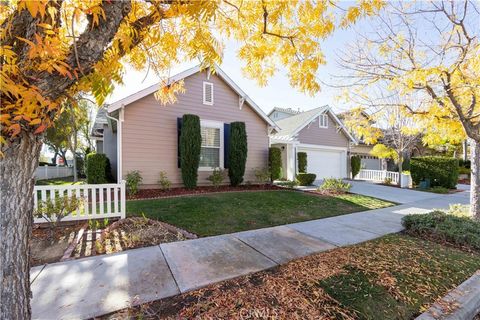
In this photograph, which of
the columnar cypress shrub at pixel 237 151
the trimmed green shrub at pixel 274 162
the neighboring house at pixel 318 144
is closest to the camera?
the columnar cypress shrub at pixel 237 151

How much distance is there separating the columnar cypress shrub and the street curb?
310 inches

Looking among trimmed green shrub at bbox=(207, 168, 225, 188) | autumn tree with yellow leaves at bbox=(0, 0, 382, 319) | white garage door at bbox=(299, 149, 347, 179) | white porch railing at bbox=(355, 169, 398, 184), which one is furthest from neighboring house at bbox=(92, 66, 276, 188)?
white porch railing at bbox=(355, 169, 398, 184)

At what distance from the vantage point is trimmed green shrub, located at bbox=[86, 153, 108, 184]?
28.3 feet

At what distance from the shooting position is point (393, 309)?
7.91 feet

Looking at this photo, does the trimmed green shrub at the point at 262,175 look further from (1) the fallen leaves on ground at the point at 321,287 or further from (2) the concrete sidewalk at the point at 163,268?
(1) the fallen leaves on ground at the point at 321,287

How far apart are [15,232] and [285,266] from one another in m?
3.01

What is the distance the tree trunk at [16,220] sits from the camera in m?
1.58

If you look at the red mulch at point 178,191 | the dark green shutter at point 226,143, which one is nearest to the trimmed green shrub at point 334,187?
the red mulch at point 178,191

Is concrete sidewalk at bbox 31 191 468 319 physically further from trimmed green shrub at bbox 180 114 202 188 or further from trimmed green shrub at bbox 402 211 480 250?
trimmed green shrub at bbox 180 114 202 188

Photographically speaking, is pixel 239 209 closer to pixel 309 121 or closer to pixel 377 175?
pixel 309 121

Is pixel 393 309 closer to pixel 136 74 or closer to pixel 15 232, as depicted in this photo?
pixel 15 232

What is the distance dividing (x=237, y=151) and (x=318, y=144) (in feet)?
27.3

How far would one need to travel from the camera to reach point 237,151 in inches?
395

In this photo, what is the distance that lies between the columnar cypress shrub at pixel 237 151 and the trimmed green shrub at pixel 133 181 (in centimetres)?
385
